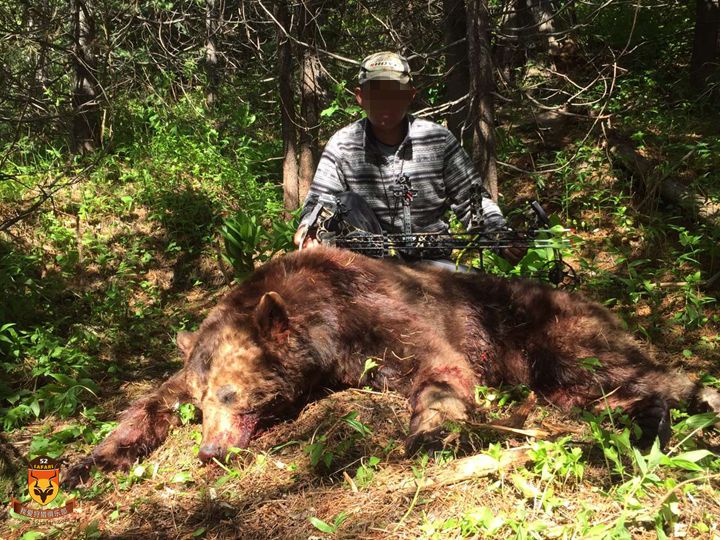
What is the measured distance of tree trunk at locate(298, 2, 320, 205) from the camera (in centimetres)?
641

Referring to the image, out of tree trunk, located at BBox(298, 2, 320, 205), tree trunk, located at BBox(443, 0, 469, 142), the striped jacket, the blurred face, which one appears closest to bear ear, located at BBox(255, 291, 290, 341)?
the striped jacket

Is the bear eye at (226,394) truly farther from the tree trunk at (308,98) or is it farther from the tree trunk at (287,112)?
the tree trunk at (308,98)

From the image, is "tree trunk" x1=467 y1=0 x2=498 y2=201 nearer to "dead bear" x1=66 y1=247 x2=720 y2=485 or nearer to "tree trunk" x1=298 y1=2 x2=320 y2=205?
"tree trunk" x1=298 y1=2 x2=320 y2=205

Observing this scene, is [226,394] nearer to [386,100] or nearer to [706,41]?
[386,100]

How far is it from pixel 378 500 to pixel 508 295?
1.88m

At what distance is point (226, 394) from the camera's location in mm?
2971

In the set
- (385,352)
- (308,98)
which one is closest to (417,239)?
(385,352)

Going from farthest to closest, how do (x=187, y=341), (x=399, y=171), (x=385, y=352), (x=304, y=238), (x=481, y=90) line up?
(x=481, y=90)
(x=399, y=171)
(x=304, y=238)
(x=187, y=341)
(x=385, y=352)

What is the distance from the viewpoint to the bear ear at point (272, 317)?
3.02 metres

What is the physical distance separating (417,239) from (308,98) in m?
3.24

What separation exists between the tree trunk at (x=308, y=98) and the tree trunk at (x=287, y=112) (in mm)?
101

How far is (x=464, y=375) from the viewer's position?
124 inches

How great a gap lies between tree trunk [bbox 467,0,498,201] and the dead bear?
7.07ft

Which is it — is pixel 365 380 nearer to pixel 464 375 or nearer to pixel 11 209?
pixel 464 375
